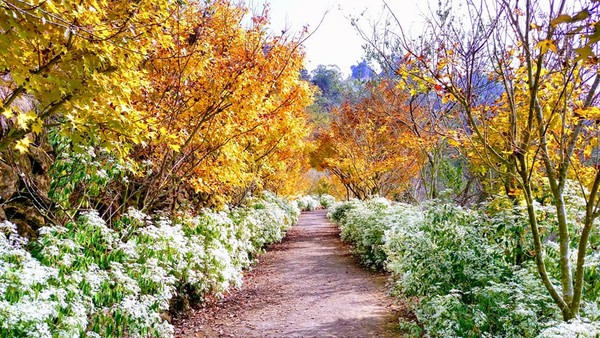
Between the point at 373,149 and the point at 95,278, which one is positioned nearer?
the point at 95,278

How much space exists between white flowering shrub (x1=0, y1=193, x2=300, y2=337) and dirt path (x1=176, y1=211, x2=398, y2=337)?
68cm

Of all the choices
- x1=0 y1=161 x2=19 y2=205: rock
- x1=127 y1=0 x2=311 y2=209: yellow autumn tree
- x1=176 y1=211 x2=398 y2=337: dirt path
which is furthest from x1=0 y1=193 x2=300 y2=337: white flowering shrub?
x1=127 y1=0 x2=311 y2=209: yellow autumn tree

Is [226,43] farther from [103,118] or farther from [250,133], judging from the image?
[103,118]

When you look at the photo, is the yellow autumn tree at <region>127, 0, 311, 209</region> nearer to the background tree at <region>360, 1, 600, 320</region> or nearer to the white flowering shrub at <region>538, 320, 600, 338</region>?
the background tree at <region>360, 1, 600, 320</region>

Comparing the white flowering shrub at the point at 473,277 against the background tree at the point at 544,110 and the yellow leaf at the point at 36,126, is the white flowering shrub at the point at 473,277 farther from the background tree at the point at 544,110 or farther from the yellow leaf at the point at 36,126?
the yellow leaf at the point at 36,126

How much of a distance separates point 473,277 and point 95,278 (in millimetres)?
3960

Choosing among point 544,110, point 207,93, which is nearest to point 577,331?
point 544,110

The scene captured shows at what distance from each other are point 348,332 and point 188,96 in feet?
14.7

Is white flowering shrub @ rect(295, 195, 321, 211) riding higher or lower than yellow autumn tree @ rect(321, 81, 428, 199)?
lower

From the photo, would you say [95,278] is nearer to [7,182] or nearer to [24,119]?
[24,119]

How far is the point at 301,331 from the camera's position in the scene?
6113mm

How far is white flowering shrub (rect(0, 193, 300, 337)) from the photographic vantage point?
10.1 feet

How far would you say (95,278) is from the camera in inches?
151

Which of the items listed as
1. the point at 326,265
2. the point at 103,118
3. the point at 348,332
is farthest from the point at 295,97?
the point at 103,118
